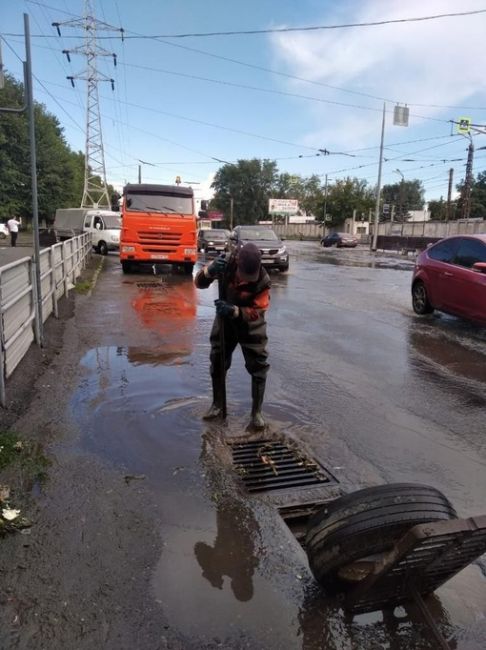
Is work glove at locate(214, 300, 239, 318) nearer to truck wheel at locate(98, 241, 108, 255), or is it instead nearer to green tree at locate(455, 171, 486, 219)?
truck wheel at locate(98, 241, 108, 255)

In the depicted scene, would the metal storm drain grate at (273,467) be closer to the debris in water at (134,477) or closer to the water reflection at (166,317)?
the debris in water at (134,477)

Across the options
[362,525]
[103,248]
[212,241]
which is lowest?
[103,248]

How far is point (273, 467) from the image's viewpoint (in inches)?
157

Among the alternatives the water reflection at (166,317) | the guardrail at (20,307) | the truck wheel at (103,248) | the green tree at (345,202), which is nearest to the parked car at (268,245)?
the water reflection at (166,317)

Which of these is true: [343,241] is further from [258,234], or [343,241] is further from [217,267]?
[217,267]

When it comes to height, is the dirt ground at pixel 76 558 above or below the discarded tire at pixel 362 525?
below

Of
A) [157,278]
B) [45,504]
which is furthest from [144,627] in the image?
[157,278]

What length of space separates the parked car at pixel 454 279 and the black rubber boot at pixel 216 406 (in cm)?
548

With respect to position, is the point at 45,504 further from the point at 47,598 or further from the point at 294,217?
the point at 294,217

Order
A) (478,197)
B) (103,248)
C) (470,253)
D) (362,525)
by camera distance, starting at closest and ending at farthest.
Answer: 1. (362,525)
2. (470,253)
3. (103,248)
4. (478,197)

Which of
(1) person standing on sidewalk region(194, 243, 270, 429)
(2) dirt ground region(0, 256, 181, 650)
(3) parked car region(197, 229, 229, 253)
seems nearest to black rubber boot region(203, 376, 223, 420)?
(1) person standing on sidewalk region(194, 243, 270, 429)

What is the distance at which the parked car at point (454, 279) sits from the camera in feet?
28.9

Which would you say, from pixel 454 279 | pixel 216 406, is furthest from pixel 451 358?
pixel 216 406

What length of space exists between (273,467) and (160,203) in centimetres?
1351
